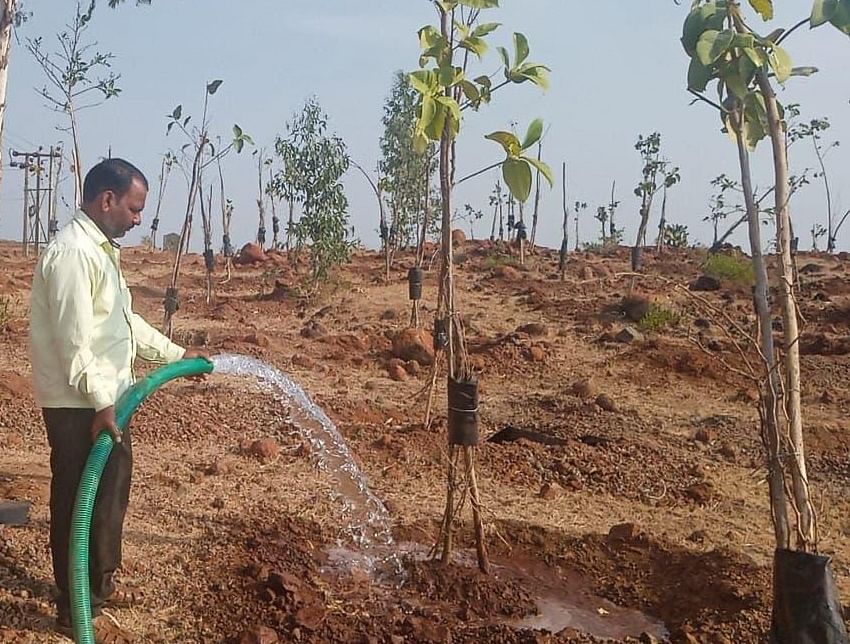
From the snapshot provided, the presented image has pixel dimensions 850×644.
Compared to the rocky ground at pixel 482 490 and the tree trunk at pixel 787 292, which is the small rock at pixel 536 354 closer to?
the rocky ground at pixel 482 490

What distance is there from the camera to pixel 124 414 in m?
2.87

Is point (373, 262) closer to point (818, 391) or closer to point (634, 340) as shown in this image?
point (634, 340)

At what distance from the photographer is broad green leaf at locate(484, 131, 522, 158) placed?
309 cm

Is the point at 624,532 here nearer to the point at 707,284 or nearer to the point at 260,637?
the point at 260,637

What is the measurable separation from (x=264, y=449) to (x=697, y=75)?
3.59 meters

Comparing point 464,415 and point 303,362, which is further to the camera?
point 303,362

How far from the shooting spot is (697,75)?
2900 mm

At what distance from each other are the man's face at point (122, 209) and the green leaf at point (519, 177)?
4.13 feet

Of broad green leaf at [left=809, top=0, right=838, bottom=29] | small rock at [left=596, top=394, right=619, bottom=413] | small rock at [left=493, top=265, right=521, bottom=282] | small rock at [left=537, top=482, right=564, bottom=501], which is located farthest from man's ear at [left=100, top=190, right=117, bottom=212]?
small rock at [left=493, top=265, right=521, bottom=282]

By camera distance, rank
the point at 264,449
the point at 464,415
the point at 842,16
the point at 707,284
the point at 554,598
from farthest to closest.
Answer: the point at 707,284, the point at 264,449, the point at 554,598, the point at 464,415, the point at 842,16

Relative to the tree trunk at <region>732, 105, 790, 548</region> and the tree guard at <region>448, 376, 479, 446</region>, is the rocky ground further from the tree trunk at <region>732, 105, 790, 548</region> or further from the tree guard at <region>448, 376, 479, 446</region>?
the tree guard at <region>448, 376, 479, 446</region>

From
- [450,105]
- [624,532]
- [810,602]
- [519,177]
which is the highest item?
[450,105]

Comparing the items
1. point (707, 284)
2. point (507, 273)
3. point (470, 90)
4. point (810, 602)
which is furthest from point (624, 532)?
point (507, 273)

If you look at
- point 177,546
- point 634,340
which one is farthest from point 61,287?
point 634,340
